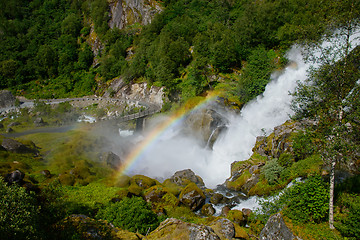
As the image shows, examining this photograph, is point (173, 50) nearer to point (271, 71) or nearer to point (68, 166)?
point (271, 71)

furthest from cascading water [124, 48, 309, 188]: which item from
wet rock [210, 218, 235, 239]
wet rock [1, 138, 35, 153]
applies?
wet rock [1, 138, 35, 153]

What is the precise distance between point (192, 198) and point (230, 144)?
13.9 metres

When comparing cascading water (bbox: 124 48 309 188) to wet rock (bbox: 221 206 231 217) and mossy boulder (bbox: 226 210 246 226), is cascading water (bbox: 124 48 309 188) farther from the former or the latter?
mossy boulder (bbox: 226 210 246 226)

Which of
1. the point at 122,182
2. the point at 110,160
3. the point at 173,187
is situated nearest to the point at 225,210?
the point at 173,187

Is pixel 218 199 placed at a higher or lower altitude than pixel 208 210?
higher

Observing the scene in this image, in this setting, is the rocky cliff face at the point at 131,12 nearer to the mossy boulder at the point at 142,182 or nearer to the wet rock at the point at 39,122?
the wet rock at the point at 39,122

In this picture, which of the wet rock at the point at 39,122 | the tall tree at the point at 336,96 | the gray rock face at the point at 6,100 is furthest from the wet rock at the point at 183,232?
the gray rock face at the point at 6,100

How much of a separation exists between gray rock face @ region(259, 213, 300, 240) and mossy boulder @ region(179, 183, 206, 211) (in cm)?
873

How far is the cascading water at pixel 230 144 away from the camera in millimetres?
31047

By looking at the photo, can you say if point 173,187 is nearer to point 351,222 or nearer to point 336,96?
point 351,222

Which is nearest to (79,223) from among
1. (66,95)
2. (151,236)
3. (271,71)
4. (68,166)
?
(151,236)

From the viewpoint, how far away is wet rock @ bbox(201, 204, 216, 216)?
19938 mm

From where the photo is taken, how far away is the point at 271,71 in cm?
3941

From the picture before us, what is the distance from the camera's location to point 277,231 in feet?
39.8
